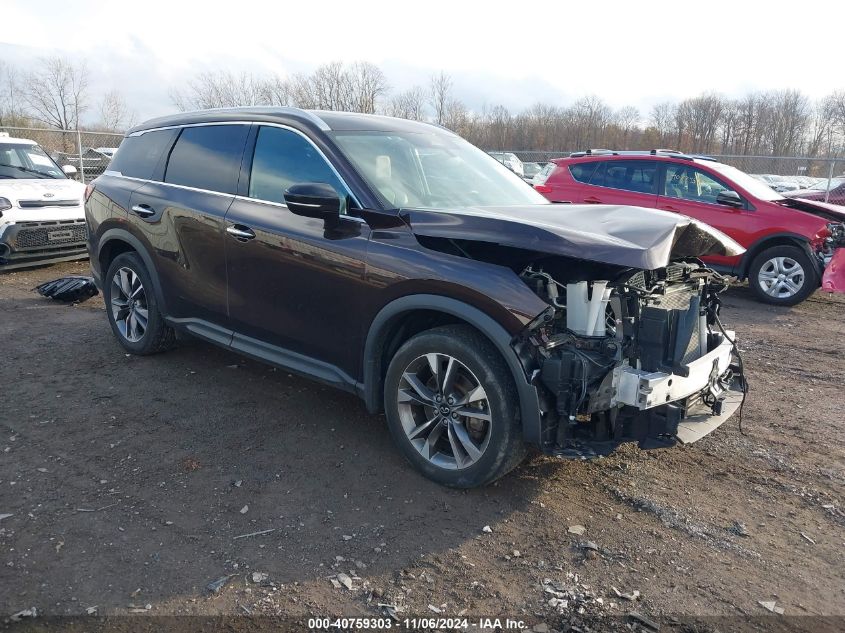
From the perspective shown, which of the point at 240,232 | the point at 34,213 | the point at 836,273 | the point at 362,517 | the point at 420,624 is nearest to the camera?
the point at 420,624

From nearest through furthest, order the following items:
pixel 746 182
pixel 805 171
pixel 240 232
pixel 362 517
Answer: pixel 362 517
pixel 240 232
pixel 746 182
pixel 805 171

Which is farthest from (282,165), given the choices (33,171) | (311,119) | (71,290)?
(33,171)

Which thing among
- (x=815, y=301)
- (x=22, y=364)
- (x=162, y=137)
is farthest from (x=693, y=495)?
(x=815, y=301)

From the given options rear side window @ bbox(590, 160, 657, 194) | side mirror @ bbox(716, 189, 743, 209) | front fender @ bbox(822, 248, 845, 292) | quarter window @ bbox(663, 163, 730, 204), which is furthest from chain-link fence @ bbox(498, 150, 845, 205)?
→ front fender @ bbox(822, 248, 845, 292)

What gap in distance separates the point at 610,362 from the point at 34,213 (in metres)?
8.83

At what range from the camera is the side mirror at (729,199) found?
29.1 ft

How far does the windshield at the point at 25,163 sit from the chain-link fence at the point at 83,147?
503 centimetres

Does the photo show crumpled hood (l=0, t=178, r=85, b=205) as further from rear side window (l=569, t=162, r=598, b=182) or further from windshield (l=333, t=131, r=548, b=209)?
rear side window (l=569, t=162, r=598, b=182)

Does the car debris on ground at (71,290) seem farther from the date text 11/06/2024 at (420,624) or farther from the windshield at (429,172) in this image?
the date text 11/06/2024 at (420,624)

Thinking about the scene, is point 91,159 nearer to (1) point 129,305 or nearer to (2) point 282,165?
(1) point 129,305

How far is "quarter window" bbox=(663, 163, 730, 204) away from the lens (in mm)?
9109

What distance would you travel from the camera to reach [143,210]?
5.09 metres

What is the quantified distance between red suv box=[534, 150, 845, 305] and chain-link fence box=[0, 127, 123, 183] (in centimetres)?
1192

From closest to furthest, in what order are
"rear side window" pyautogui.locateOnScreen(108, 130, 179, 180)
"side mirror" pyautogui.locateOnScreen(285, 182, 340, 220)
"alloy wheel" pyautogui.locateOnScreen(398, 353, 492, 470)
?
"alloy wheel" pyautogui.locateOnScreen(398, 353, 492, 470) < "side mirror" pyautogui.locateOnScreen(285, 182, 340, 220) < "rear side window" pyautogui.locateOnScreen(108, 130, 179, 180)
